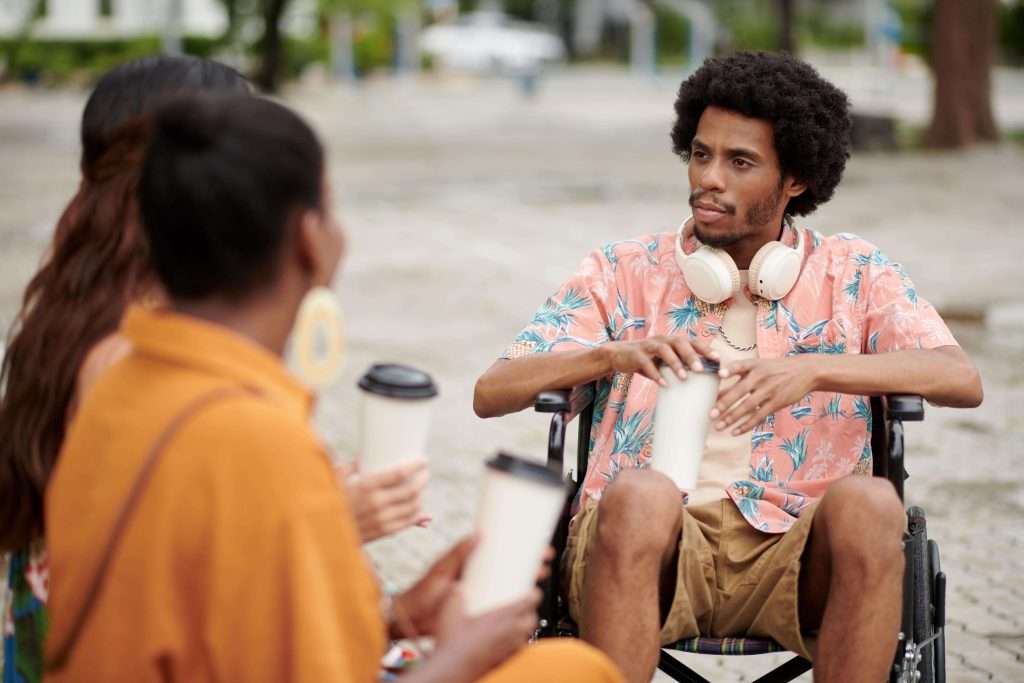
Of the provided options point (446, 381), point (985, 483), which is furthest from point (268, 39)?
point (985, 483)

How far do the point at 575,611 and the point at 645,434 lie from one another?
0.45m

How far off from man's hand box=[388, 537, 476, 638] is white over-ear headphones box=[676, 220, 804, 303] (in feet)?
4.29

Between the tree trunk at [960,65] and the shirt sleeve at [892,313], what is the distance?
1653 cm

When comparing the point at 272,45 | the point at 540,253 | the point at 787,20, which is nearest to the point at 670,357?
the point at 540,253

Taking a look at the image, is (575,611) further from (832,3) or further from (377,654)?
(832,3)

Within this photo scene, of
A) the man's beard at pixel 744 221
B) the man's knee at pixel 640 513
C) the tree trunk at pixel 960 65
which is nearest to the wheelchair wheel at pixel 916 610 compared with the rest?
the man's knee at pixel 640 513

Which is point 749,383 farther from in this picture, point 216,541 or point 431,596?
point 216,541

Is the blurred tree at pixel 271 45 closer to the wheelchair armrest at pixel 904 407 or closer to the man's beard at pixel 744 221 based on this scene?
the man's beard at pixel 744 221

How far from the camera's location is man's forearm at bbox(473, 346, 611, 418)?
3199 millimetres

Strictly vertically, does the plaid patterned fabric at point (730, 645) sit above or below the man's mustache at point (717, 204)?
below

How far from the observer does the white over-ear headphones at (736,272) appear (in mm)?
3273

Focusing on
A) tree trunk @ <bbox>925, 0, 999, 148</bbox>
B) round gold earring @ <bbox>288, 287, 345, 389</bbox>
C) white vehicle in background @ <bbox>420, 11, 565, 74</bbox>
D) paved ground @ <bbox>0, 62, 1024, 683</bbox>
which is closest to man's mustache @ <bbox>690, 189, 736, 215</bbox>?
paved ground @ <bbox>0, 62, 1024, 683</bbox>

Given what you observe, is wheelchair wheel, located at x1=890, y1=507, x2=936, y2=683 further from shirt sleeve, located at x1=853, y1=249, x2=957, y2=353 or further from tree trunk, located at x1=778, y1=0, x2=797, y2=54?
tree trunk, located at x1=778, y1=0, x2=797, y2=54

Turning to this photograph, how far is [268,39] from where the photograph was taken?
99.0ft
